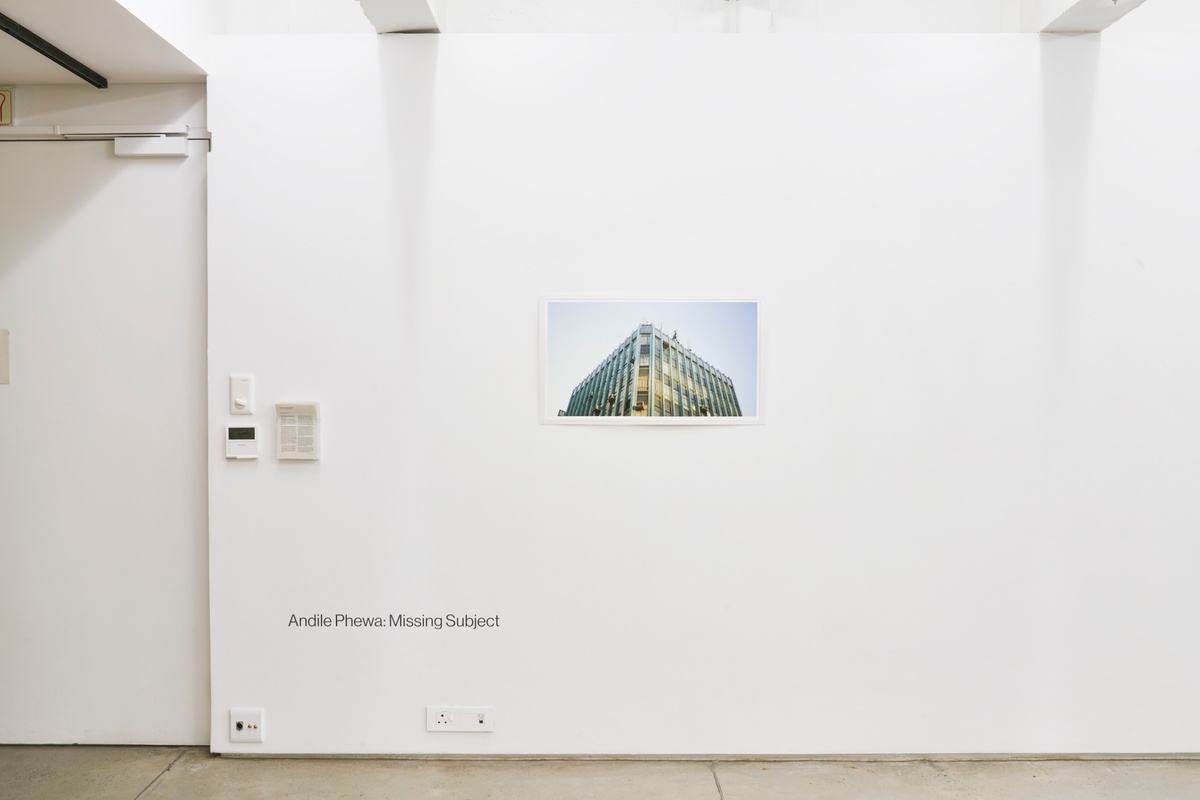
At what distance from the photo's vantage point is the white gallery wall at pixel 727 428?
8.13 feet

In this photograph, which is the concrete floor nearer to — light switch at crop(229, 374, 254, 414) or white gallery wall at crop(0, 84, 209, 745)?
white gallery wall at crop(0, 84, 209, 745)

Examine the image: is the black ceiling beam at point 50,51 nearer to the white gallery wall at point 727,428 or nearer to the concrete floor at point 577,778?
the white gallery wall at point 727,428

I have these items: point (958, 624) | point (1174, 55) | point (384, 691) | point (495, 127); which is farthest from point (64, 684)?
point (1174, 55)

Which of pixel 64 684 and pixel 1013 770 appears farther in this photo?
pixel 64 684

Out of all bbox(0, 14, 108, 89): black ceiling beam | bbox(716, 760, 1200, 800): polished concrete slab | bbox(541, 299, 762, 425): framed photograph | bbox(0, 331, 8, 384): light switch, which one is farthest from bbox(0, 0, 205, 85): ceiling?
bbox(716, 760, 1200, 800): polished concrete slab

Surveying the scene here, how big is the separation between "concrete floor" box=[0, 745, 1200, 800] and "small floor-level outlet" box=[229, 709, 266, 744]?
0.30 feet

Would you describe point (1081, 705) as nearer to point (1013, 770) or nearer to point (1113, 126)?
point (1013, 770)

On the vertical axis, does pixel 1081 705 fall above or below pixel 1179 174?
below

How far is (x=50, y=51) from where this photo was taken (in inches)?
90.7

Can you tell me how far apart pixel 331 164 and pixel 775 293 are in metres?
1.73

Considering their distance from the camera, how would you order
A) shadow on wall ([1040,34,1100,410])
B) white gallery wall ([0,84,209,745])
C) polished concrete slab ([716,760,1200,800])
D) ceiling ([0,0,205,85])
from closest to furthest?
ceiling ([0,0,205,85]) → polished concrete slab ([716,760,1200,800]) → shadow on wall ([1040,34,1100,410]) → white gallery wall ([0,84,209,745])

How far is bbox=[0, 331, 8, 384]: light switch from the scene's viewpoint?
260 centimetres

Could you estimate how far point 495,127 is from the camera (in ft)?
8.13

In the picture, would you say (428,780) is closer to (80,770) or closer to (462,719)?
(462,719)
